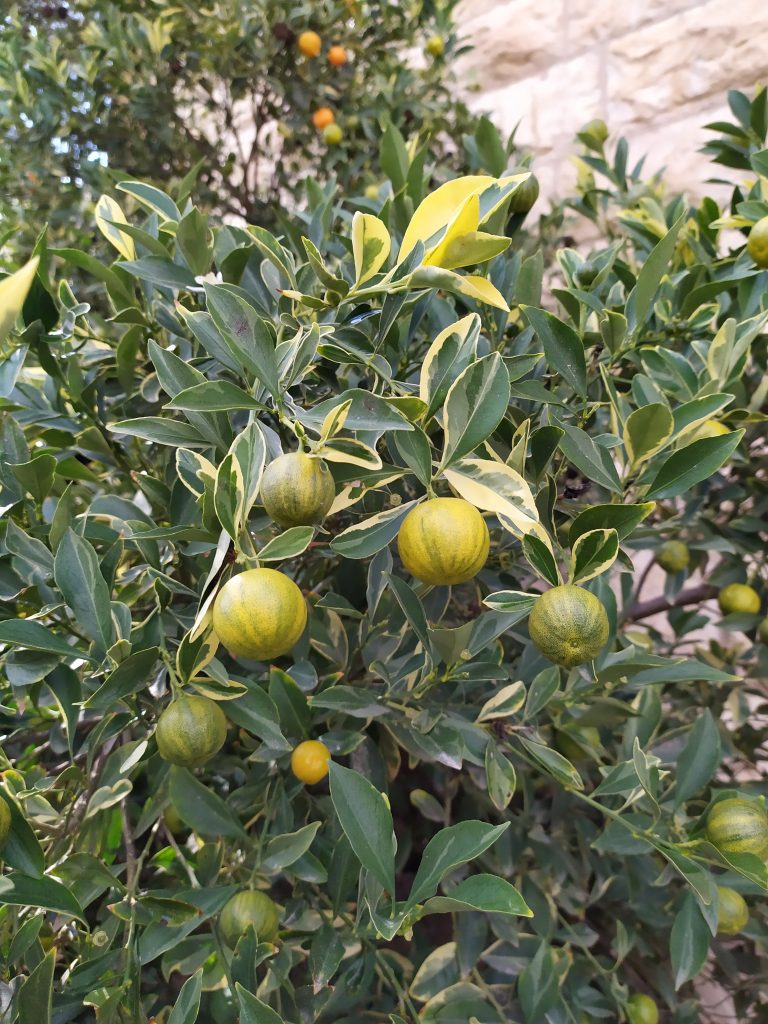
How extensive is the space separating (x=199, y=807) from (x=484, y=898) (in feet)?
0.81

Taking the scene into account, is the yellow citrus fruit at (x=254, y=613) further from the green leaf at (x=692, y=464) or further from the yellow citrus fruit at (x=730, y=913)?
the yellow citrus fruit at (x=730, y=913)

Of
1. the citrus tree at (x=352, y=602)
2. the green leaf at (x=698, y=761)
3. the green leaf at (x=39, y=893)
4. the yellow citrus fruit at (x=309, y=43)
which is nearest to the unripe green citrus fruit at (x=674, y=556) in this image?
the citrus tree at (x=352, y=602)

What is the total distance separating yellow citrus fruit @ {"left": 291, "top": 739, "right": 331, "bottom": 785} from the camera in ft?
1.92

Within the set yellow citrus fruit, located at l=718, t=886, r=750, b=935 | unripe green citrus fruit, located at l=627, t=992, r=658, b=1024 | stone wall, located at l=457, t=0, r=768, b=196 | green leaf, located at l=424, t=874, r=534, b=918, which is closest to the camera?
green leaf, located at l=424, t=874, r=534, b=918

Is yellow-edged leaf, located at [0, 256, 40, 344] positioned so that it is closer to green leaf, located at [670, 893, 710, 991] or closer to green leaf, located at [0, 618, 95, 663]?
green leaf, located at [0, 618, 95, 663]

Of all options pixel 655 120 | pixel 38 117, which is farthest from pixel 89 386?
pixel 655 120

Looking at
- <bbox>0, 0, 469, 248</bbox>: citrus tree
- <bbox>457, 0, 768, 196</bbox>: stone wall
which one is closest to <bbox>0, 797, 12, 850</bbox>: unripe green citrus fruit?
<bbox>0, 0, 469, 248</bbox>: citrus tree

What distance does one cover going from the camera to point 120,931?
0.60 metres

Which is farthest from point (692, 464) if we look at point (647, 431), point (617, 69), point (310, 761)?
point (617, 69)

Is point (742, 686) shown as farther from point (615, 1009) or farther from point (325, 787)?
point (325, 787)

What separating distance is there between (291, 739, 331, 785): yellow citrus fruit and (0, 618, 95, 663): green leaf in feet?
0.64

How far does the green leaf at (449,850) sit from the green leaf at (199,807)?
188mm

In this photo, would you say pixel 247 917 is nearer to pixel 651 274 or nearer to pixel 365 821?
pixel 365 821

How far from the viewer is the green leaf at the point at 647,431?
1.60 ft
